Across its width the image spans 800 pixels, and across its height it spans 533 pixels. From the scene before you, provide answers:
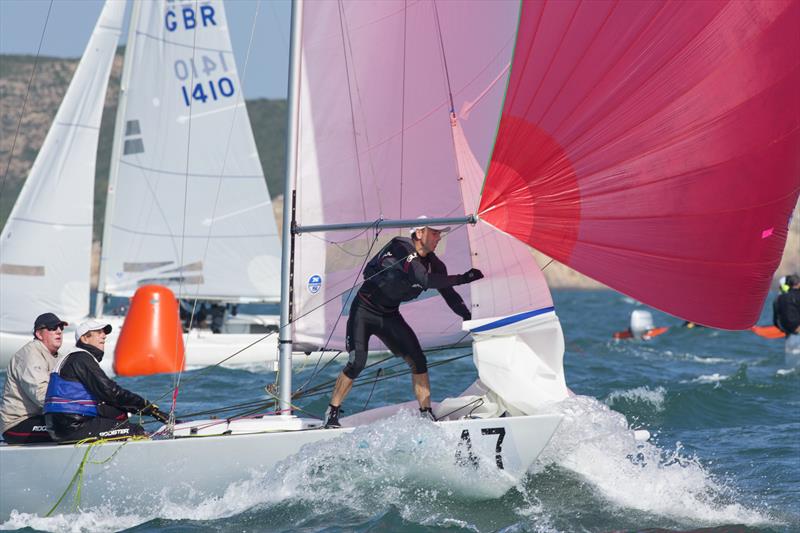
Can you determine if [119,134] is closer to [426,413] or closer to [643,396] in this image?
[643,396]

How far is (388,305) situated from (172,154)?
10230mm

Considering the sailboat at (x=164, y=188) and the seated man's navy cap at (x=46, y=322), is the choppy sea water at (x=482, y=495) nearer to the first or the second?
the seated man's navy cap at (x=46, y=322)

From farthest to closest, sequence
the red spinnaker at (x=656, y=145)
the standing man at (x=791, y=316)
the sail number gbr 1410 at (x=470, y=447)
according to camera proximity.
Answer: the standing man at (x=791, y=316)
the sail number gbr 1410 at (x=470, y=447)
the red spinnaker at (x=656, y=145)

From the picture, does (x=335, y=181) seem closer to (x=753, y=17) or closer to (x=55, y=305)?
(x=753, y=17)

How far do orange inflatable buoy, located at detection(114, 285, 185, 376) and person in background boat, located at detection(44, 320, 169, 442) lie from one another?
5.39 metres

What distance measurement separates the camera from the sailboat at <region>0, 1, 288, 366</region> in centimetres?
1489

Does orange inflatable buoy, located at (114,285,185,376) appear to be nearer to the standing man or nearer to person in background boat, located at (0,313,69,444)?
person in background boat, located at (0,313,69,444)

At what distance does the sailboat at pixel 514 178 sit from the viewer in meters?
6.04

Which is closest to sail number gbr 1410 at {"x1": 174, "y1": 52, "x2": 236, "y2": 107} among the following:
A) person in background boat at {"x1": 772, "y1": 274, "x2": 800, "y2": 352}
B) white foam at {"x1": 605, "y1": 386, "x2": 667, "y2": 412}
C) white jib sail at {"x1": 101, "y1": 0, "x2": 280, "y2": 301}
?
white jib sail at {"x1": 101, "y1": 0, "x2": 280, "y2": 301}

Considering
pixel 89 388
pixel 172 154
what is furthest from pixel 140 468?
pixel 172 154

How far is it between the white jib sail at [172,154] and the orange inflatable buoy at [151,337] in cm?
353

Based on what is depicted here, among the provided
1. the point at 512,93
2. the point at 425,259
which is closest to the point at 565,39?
the point at 512,93

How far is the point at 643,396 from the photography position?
10789mm

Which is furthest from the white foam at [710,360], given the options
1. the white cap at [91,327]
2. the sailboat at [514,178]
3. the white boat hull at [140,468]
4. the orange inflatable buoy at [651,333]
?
the white cap at [91,327]
